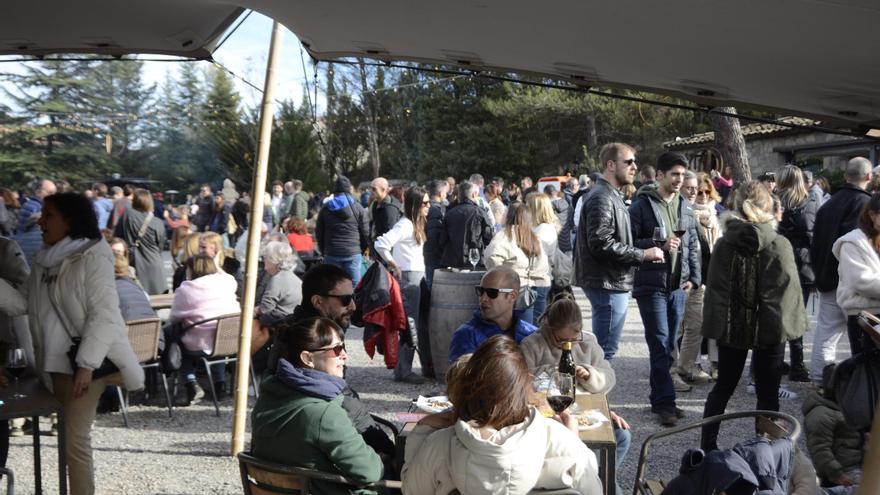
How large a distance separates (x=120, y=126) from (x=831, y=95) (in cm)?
4236

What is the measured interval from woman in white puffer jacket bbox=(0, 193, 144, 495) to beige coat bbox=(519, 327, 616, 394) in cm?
200

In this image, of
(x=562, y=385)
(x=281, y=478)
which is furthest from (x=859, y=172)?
(x=281, y=478)

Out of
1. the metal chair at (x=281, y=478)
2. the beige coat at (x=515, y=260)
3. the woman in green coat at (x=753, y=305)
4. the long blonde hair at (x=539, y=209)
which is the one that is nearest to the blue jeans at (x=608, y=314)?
the woman in green coat at (x=753, y=305)

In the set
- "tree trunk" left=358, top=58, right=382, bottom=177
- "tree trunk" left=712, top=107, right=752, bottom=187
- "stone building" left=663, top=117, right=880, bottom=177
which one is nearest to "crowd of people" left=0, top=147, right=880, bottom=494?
"tree trunk" left=712, top=107, right=752, bottom=187

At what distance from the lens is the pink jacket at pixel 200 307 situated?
6871 mm

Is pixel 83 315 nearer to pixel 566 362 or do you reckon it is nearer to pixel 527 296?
pixel 566 362

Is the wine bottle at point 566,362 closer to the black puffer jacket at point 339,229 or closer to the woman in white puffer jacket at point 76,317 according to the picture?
the woman in white puffer jacket at point 76,317

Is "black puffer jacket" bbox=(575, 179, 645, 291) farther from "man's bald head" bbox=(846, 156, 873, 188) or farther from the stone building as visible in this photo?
the stone building

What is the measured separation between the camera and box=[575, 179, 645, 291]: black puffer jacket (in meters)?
5.91

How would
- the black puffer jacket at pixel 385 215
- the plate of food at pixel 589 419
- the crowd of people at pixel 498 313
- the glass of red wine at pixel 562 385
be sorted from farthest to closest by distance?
the black puffer jacket at pixel 385 215, the glass of red wine at pixel 562 385, the plate of food at pixel 589 419, the crowd of people at pixel 498 313

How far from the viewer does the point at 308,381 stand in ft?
10.4

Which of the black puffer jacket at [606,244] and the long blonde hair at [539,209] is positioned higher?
the long blonde hair at [539,209]

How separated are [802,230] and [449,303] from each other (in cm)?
350

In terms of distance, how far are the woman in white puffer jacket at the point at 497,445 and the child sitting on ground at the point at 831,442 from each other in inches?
71.4
